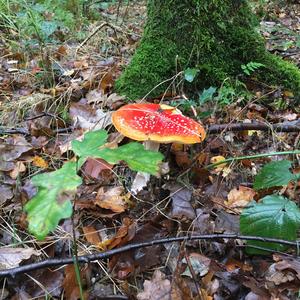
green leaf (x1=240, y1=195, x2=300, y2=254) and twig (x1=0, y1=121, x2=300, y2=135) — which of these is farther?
twig (x1=0, y1=121, x2=300, y2=135)

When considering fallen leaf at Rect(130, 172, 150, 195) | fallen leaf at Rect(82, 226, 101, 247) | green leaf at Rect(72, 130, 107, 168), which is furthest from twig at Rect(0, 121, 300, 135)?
green leaf at Rect(72, 130, 107, 168)

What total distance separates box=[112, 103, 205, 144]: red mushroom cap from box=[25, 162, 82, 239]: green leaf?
789 mm

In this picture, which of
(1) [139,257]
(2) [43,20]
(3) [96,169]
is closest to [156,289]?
(1) [139,257]

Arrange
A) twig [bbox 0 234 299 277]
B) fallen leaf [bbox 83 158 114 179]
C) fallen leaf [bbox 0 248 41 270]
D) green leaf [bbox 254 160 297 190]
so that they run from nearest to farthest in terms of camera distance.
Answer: twig [bbox 0 234 299 277] < fallen leaf [bbox 0 248 41 270] < green leaf [bbox 254 160 297 190] < fallen leaf [bbox 83 158 114 179]

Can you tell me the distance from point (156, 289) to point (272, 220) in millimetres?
577

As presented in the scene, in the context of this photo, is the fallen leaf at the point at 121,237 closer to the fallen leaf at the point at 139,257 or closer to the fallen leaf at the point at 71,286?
the fallen leaf at the point at 139,257

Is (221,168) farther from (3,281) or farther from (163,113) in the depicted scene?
(3,281)

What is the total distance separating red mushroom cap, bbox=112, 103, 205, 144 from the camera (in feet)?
6.34

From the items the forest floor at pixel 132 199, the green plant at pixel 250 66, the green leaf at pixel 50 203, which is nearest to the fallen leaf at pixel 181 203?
the forest floor at pixel 132 199

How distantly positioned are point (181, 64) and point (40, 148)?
1.17 m

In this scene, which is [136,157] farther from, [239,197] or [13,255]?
[239,197]

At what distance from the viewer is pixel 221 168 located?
2395mm

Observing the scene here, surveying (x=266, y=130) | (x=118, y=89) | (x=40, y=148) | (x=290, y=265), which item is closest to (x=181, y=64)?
(x=118, y=89)

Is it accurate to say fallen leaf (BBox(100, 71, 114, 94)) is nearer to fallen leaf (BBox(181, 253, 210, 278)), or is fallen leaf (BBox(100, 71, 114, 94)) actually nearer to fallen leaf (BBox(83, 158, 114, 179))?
fallen leaf (BBox(83, 158, 114, 179))
